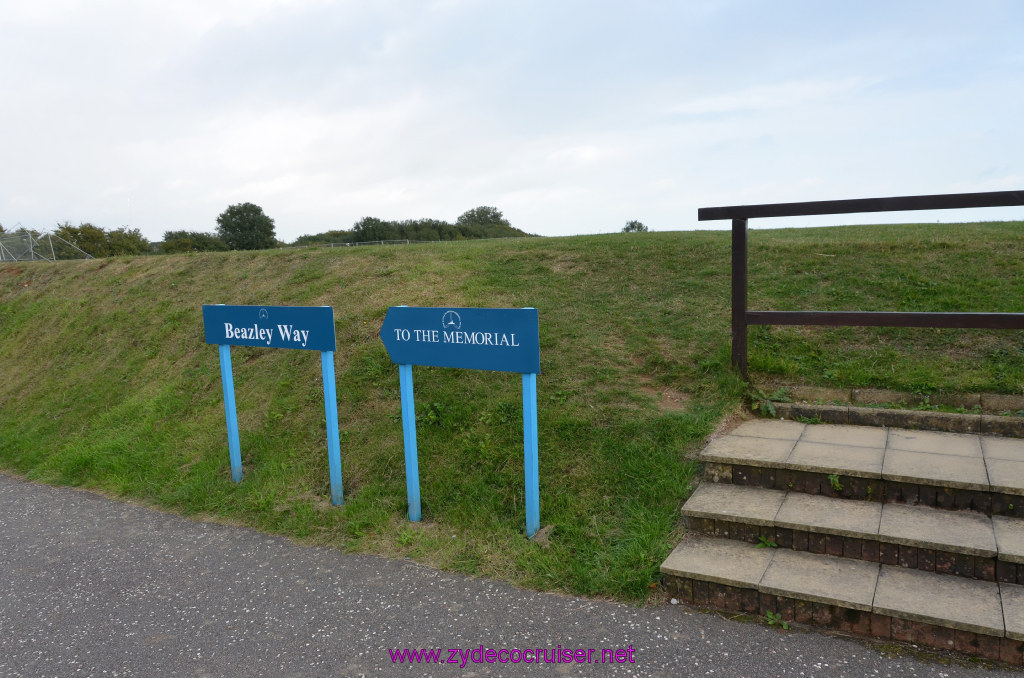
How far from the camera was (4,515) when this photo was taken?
5496 mm

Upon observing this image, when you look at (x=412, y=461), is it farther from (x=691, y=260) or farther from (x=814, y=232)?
(x=814, y=232)

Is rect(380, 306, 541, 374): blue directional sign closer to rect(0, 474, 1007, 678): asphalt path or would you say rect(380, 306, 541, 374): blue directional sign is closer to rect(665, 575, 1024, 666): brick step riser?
rect(0, 474, 1007, 678): asphalt path

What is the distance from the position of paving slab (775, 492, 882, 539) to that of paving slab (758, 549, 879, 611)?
15 centimetres

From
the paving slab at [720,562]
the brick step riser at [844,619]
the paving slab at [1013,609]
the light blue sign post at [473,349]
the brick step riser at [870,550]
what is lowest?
the brick step riser at [844,619]

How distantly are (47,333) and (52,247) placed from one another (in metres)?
12.2

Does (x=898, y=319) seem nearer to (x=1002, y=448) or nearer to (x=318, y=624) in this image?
(x=1002, y=448)

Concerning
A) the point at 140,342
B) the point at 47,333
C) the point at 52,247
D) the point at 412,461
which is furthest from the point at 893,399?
the point at 52,247

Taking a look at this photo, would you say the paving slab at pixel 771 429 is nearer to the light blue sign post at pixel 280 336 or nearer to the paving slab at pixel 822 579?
the paving slab at pixel 822 579

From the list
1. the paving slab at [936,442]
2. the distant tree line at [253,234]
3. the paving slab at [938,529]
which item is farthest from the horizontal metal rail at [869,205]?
the distant tree line at [253,234]

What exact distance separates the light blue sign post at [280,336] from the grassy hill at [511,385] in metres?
0.28

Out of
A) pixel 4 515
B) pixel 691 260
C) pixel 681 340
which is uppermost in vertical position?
pixel 691 260

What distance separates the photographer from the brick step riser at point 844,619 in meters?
2.80

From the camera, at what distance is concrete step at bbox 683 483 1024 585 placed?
125 inches

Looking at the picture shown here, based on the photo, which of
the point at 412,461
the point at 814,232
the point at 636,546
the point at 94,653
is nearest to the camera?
the point at 94,653
